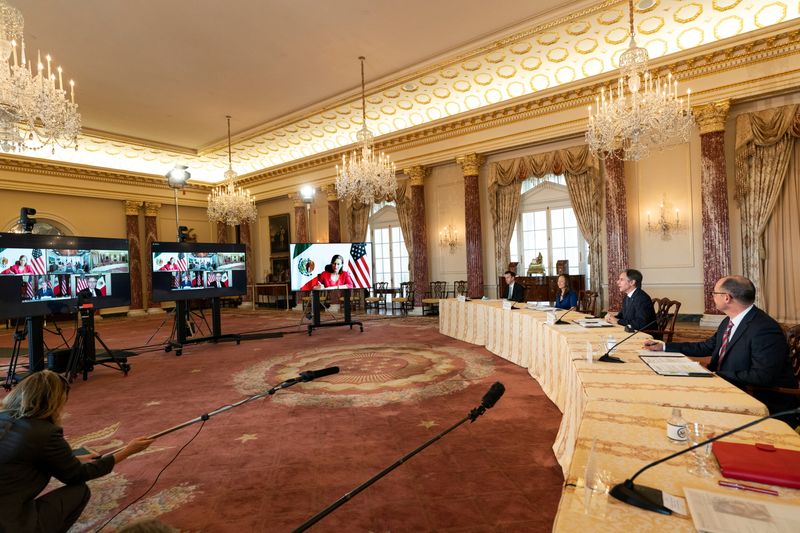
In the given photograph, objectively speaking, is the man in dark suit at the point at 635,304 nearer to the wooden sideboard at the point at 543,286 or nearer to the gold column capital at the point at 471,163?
the wooden sideboard at the point at 543,286

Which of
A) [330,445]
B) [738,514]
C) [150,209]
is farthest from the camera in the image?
[150,209]

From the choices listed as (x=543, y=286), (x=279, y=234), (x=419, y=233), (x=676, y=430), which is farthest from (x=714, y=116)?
(x=279, y=234)

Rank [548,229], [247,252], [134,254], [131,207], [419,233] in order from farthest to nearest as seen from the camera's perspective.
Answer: [247,252], [131,207], [134,254], [419,233], [548,229]

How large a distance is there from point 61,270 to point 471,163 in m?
8.84

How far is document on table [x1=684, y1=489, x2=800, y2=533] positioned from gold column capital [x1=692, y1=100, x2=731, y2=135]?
9097 millimetres

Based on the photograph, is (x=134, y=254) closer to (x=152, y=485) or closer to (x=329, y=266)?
(x=329, y=266)

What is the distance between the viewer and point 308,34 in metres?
8.03

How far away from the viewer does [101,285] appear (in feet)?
21.4

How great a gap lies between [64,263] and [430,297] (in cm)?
833

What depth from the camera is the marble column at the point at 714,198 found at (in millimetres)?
8102

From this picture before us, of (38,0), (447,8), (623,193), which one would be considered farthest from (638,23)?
(38,0)

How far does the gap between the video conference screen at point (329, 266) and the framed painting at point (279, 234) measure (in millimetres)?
7626

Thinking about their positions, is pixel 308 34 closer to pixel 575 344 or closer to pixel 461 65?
pixel 461 65

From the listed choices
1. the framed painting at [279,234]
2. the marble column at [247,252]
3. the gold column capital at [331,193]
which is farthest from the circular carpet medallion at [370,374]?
the marble column at [247,252]
